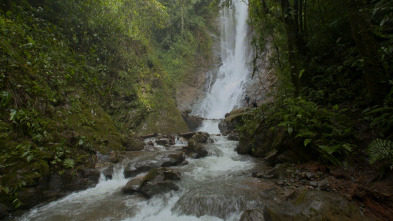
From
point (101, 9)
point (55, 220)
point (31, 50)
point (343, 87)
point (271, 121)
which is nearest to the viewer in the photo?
point (55, 220)

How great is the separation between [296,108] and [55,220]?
18.2 feet

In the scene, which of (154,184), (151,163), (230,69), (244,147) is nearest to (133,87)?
(151,163)

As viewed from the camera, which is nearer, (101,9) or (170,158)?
(170,158)

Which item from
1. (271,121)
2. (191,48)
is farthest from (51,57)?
(191,48)

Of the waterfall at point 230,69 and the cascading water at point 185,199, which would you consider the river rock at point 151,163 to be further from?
the waterfall at point 230,69

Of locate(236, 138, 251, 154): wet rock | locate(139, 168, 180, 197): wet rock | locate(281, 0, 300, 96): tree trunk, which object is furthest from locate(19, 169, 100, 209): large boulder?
locate(281, 0, 300, 96): tree trunk

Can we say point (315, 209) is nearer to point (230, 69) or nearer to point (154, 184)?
point (154, 184)

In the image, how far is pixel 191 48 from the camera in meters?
23.0

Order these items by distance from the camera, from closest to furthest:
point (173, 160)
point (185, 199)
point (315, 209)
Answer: point (315, 209) < point (185, 199) < point (173, 160)

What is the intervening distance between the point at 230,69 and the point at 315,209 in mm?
20585

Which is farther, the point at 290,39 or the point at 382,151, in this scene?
the point at 290,39

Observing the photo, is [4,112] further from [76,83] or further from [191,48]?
[191,48]

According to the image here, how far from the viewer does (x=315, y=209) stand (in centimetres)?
257

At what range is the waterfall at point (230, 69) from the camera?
58.3 ft
